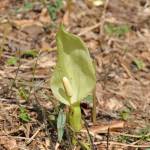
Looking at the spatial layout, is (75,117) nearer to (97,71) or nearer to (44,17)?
(97,71)

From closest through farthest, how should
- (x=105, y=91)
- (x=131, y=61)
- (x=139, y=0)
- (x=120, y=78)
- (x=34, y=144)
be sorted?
(x=34, y=144)
(x=105, y=91)
(x=120, y=78)
(x=131, y=61)
(x=139, y=0)

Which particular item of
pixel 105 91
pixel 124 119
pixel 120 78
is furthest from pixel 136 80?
pixel 124 119

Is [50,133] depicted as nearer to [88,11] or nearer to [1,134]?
[1,134]

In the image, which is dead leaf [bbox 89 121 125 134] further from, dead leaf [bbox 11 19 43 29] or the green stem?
dead leaf [bbox 11 19 43 29]

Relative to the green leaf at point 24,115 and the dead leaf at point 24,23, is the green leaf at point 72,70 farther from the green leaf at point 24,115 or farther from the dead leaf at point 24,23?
the dead leaf at point 24,23

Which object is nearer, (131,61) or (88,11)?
(131,61)

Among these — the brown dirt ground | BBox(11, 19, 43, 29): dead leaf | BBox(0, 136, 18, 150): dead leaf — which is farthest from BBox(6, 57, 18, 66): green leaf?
BBox(0, 136, 18, 150): dead leaf

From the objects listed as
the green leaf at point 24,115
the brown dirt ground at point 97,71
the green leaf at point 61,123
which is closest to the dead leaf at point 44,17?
the brown dirt ground at point 97,71
